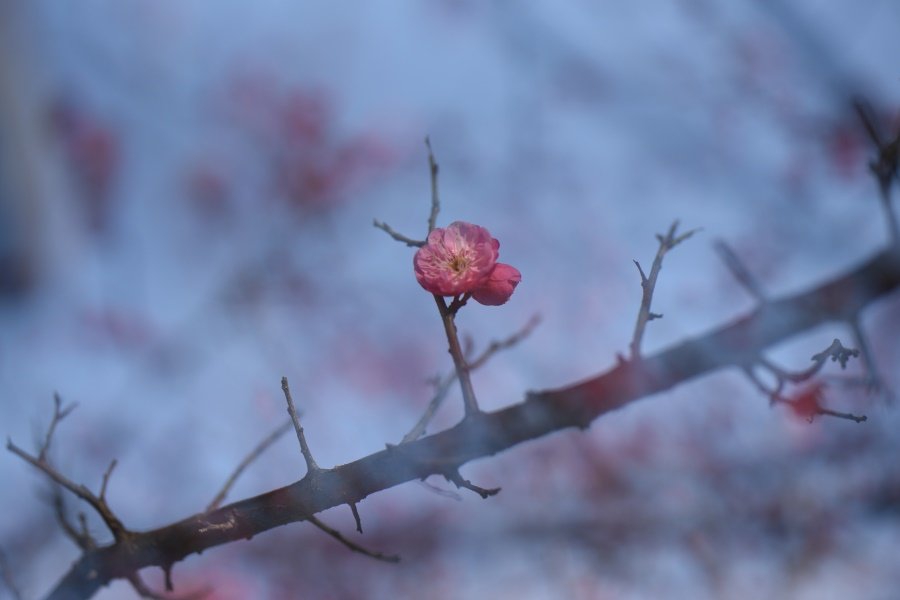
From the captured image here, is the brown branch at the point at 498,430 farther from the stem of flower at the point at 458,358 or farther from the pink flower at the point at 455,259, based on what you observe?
the pink flower at the point at 455,259

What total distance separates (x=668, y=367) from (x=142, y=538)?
1460mm

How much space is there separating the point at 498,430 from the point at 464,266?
392mm

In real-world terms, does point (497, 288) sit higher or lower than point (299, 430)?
higher

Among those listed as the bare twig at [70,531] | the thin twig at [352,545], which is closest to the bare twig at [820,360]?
the thin twig at [352,545]

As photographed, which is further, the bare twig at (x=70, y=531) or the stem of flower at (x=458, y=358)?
the bare twig at (x=70, y=531)

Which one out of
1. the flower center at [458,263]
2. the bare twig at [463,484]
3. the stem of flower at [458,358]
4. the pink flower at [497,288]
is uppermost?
the flower center at [458,263]

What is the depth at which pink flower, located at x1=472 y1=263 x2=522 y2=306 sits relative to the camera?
1.74 m

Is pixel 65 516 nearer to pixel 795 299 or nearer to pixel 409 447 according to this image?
pixel 409 447

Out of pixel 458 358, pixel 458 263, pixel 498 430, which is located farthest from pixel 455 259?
pixel 498 430

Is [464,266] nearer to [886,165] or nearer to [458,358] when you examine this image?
[458,358]

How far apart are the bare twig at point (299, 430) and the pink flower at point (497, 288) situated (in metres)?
0.47

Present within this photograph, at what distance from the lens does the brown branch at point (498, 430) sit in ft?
5.48

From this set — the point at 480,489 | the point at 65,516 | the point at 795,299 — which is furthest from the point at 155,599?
the point at 795,299

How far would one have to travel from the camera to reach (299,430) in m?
1.58
